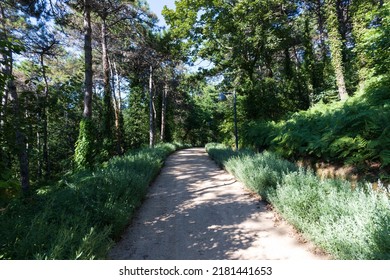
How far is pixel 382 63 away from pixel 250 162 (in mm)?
7461

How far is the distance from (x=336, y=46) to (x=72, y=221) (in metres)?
16.7

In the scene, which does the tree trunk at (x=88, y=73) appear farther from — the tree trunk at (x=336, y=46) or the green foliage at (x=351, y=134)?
the tree trunk at (x=336, y=46)

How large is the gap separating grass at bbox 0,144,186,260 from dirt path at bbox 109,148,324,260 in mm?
477

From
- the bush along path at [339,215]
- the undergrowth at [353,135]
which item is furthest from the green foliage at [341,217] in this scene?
the undergrowth at [353,135]

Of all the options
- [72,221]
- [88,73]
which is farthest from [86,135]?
[72,221]

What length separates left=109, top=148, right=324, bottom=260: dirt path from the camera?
3.74 m

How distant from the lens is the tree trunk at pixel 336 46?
14086 millimetres

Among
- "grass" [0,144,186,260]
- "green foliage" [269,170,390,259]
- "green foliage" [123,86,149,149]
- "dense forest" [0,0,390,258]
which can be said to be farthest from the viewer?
"green foliage" [123,86,149,149]

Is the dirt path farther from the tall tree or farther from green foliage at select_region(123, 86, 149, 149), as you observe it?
green foliage at select_region(123, 86, 149, 149)

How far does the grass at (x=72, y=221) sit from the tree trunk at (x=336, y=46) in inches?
544

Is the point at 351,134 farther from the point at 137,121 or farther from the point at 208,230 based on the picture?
the point at 137,121

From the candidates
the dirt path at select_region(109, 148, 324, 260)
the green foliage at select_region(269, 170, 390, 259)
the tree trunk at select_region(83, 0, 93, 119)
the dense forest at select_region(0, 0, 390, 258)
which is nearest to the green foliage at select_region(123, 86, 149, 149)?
the dense forest at select_region(0, 0, 390, 258)

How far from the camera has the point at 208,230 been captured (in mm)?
4570

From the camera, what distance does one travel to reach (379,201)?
3258mm
